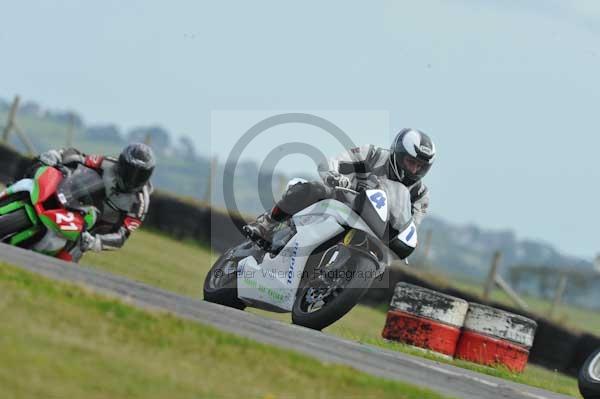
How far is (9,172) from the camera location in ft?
86.0

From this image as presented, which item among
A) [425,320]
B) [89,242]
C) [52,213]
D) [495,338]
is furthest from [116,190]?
Answer: [495,338]

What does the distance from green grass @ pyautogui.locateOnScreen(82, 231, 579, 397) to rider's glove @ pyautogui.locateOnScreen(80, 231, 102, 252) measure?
3457 mm

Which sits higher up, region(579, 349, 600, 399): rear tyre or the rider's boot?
the rider's boot

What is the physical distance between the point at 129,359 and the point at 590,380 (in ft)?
15.6

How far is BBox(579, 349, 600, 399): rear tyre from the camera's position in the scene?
958 cm

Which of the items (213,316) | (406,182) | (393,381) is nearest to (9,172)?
(406,182)

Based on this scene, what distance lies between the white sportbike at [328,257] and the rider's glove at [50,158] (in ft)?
8.23

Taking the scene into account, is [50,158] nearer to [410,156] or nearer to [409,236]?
[410,156]

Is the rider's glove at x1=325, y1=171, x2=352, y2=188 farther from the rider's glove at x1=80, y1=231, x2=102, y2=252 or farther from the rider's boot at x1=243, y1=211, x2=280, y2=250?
the rider's glove at x1=80, y1=231, x2=102, y2=252

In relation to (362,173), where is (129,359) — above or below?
below

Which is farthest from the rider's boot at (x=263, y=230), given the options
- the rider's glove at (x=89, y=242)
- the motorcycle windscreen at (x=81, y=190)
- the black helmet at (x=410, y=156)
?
the motorcycle windscreen at (x=81, y=190)

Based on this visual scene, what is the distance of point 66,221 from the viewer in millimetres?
12203

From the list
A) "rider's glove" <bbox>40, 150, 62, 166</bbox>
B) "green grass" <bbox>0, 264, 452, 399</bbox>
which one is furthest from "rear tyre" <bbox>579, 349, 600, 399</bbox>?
"rider's glove" <bbox>40, 150, 62, 166</bbox>

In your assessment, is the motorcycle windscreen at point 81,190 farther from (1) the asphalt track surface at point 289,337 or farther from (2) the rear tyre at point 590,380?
(2) the rear tyre at point 590,380
